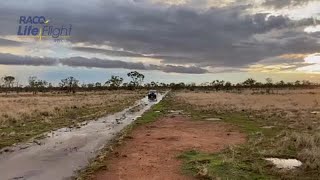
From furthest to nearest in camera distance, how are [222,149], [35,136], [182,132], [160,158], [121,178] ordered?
1. [182,132]
2. [35,136]
3. [222,149]
4. [160,158]
5. [121,178]

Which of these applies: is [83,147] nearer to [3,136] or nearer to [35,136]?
[35,136]

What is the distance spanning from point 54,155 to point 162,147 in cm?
541

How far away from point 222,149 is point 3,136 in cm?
1358

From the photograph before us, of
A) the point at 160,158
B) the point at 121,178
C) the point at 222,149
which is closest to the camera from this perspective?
the point at 121,178

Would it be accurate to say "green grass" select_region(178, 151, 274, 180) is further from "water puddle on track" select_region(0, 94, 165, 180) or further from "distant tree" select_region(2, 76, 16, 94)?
"distant tree" select_region(2, 76, 16, 94)

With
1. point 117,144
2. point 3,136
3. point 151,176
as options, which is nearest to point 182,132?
point 117,144

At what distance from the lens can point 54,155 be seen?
19.2 metres

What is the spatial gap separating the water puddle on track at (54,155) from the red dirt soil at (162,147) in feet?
4.72

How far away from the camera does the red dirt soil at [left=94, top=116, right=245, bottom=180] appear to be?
1522 centimetres

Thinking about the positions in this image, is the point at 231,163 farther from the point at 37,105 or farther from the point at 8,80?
the point at 8,80

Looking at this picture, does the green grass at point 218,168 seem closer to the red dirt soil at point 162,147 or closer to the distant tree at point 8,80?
the red dirt soil at point 162,147

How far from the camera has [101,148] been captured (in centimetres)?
2102

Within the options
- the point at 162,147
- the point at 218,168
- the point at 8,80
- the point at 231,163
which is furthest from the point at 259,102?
the point at 8,80

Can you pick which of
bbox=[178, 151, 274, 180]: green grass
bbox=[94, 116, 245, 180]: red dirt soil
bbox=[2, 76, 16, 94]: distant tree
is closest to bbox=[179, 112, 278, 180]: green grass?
bbox=[178, 151, 274, 180]: green grass
